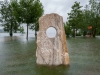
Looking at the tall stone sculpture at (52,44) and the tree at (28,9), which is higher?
the tree at (28,9)

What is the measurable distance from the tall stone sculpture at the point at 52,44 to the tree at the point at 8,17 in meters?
36.0

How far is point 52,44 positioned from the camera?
7727mm

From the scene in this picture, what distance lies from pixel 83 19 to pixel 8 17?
20.7 metres

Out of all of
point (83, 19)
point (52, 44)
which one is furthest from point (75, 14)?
point (52, 44)

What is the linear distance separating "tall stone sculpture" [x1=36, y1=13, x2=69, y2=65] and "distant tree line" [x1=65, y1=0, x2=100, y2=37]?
3701 cm

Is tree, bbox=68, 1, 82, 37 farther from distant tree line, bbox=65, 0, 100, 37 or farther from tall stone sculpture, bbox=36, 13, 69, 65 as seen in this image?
tall stone sculpture, bbox=36, 13, 69, 65

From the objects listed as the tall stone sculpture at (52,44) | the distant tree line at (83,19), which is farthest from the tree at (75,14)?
the tall stone sculpture at (52,44)

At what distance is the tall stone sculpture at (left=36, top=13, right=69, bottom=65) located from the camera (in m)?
7.66

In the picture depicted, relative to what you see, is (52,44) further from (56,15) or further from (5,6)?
(5,6)

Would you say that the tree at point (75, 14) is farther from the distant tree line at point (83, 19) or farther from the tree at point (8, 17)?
the tree at point (8, 17)

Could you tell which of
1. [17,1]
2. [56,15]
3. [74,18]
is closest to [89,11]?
[74,18]

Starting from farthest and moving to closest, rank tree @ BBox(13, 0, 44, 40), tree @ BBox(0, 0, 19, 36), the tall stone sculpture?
tree @ BBox(0, 0, 19, 36)
tree @ BBox(13, 0, 44, 40)
the tall stone sculpture

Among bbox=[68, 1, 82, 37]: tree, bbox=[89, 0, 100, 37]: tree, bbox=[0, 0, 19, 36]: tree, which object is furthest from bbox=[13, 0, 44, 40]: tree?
bbox=[89, 0, 100, 37]: tree

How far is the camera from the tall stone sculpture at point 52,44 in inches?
302
